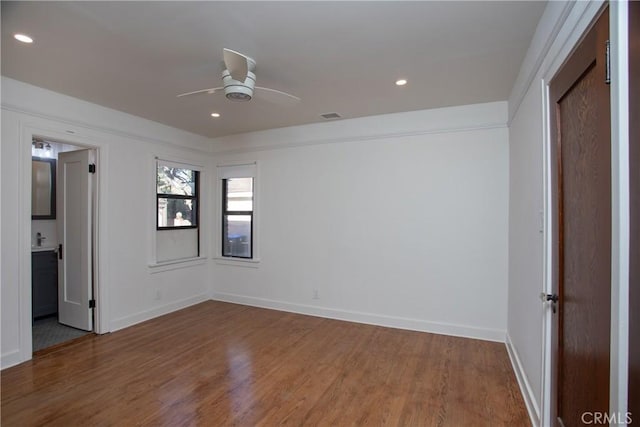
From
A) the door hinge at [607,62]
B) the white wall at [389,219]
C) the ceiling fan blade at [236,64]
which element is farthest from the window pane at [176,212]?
the door hinge at [607,62]

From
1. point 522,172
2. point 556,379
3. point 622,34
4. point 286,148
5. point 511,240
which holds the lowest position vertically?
point 556,379

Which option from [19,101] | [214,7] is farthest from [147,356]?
[214,7]

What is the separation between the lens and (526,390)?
2418mm

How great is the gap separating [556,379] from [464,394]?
36.2 inches

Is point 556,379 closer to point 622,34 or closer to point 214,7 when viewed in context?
point 622,34

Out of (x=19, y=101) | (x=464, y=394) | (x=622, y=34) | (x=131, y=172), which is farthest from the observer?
(x=131, y=172)

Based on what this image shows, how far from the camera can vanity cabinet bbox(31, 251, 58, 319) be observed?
416 centimetres

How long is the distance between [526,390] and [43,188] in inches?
238

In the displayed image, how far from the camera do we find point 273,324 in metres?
4.13

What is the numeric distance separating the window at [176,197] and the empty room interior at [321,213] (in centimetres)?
3

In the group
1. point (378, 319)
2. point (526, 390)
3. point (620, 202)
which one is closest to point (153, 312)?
point (378, 319)

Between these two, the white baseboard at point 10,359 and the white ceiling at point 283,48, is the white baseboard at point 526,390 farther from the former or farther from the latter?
the white baseboard at point 10,359

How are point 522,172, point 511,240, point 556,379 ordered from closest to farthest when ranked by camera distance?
point 556,379 → point 522,172 → point 511,240

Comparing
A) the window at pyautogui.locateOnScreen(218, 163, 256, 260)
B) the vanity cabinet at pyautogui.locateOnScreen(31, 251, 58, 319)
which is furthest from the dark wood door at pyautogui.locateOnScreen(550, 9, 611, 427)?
the vanity cabinet at pyautogui.locateOnScreen(31, 251, 58, 319)
